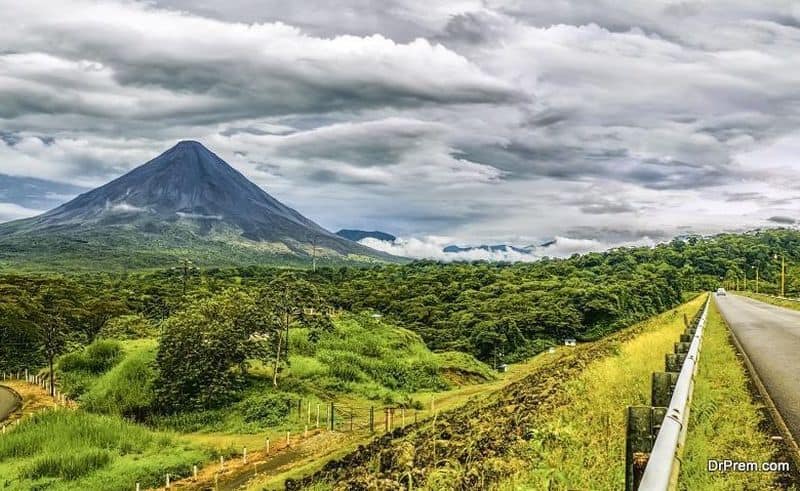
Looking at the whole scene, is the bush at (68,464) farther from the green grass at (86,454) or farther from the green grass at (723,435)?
the green grass at (723,435)

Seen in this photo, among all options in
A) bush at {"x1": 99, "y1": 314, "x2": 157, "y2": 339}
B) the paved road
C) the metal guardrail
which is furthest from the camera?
bush at {"x1": 99, "y1": 314, "x2": 157, "y2": 339}

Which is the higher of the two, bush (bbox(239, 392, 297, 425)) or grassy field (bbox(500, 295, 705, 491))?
grassy field (bbox(500, 295, 705, 491))

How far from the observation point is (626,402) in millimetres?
10445

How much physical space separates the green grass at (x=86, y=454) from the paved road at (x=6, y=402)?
1370cm

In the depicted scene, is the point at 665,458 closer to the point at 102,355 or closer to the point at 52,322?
the point at 102,355

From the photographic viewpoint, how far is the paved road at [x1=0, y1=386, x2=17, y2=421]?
47.0 metres

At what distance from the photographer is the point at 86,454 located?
31.6 metres

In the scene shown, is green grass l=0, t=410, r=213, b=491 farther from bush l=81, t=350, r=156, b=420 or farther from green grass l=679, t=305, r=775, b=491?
green grass l=679, t=305, r=775, b=491

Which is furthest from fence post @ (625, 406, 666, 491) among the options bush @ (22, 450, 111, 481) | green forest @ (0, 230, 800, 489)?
bush @ (22, 450, 111, 481)

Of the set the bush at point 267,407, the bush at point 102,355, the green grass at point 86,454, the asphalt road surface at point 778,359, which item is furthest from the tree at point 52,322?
the asphalt road surface at point 778,359

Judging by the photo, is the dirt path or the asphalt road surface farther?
the dirt path

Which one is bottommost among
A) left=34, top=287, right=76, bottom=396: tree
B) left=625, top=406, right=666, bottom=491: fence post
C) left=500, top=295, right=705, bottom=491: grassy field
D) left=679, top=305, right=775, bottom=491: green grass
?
left=34, top=287, right=76, bottom=396: tree

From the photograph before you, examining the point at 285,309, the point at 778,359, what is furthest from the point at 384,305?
the point at 778,359

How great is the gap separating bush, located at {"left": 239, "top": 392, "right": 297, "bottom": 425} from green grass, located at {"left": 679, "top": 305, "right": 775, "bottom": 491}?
3437 centimetres
